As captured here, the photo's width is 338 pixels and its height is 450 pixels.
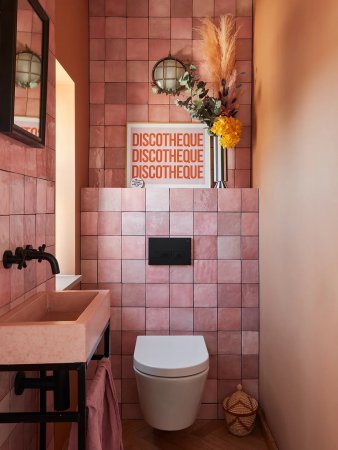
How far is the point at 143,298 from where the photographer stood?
248 centimetres

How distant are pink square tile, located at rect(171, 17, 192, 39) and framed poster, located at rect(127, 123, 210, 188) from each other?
600 mm

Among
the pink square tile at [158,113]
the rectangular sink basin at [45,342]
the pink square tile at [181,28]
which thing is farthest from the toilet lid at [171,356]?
the pink square tile at [181,28]

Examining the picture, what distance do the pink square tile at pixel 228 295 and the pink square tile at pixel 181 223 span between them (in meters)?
0.39

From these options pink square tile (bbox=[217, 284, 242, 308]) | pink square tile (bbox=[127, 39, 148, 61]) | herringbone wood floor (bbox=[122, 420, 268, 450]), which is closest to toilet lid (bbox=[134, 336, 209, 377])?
pink square tile (bbox=[217, 284, 242, 308])

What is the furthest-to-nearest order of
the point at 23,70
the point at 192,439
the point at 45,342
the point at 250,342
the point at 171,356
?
the point at 250,342 → the point at 192,439 → the point at 171,356 → the point at 23,70 → the point at 45,342

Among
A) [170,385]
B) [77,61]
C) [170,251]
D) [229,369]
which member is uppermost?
[77,61]

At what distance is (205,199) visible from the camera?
2.47 m

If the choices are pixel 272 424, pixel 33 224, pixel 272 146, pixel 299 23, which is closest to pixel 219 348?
pixel 272 424

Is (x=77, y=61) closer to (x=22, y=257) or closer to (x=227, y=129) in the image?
(x=227, y=129)

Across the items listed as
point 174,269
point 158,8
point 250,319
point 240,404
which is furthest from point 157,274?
point 158,8

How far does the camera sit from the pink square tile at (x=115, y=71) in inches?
105

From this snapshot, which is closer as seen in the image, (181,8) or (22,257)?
(22,257)

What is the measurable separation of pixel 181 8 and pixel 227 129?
0.96 metres

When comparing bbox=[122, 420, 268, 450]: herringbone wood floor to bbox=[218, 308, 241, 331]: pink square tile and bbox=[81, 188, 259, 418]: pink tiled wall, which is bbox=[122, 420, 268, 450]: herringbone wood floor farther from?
bbox=[218, 308, 241, 331]: pink square tile
